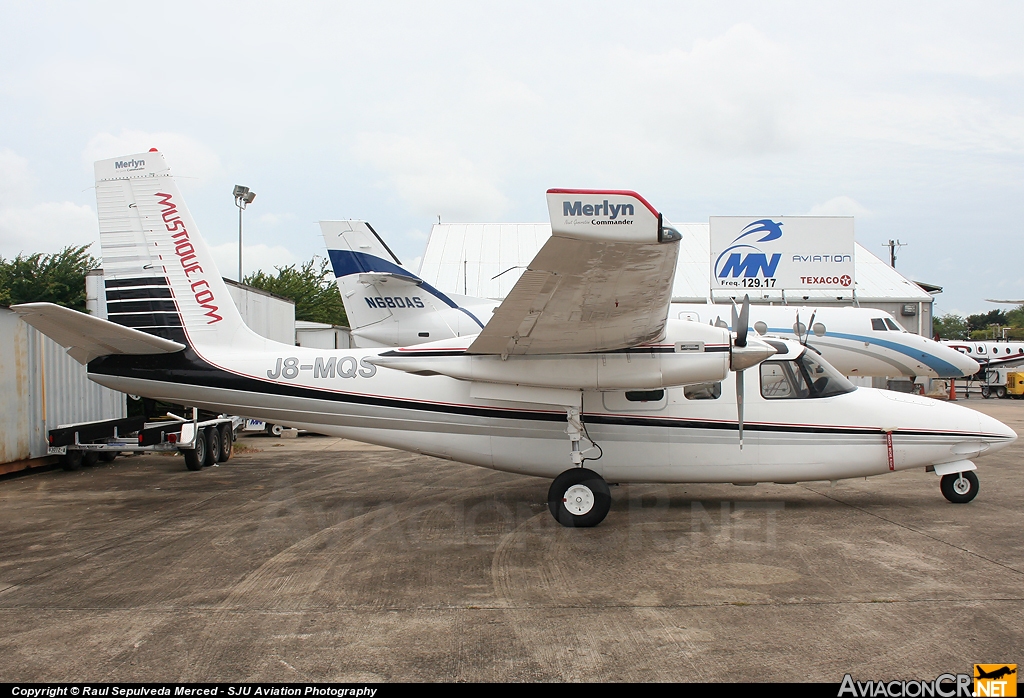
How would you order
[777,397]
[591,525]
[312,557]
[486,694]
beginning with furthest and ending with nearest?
[777,397]
[591,525]
[312,557]
[486,694]

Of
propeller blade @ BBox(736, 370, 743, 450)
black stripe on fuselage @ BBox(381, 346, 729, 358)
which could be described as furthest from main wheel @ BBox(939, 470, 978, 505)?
black stripe on fuselage @ BBox(381, 346, 729, 358)

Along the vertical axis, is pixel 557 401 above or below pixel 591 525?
above

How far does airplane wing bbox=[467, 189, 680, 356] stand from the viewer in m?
4.94

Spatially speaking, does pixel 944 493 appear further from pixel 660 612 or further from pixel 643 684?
pixel 643 684

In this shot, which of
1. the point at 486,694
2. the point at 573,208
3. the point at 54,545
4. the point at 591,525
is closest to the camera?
the point at 486,694

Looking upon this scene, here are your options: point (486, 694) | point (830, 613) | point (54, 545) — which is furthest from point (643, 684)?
point (54, 545)

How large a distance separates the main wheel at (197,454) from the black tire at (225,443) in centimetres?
71

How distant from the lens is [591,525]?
321 inches

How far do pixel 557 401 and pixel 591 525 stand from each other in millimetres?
1533

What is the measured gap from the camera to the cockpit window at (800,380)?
898cm

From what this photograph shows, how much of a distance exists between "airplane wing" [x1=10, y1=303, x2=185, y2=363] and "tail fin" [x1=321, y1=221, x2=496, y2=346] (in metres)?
6.58

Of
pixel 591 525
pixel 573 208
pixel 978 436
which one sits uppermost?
pixel 573 208

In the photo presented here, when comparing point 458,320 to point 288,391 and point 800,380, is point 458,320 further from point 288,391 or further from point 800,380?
point 800,380

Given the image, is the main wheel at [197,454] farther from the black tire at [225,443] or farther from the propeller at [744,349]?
the propeller at [744,349]
